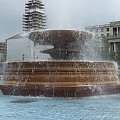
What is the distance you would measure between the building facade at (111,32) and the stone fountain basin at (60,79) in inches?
2356

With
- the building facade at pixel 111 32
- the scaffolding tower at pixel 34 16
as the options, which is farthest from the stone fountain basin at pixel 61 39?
the scaffolding tower at pixel 34 16

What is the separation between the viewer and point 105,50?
59156 mm

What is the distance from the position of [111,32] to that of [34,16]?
26.4 metres

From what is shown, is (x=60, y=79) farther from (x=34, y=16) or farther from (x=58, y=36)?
(x=34, y=16)

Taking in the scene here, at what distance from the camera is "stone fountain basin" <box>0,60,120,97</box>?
1360cm

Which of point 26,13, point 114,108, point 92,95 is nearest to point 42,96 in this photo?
point 92,95

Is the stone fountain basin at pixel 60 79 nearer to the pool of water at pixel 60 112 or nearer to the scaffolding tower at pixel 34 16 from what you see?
the pool of water at pixel 60 112

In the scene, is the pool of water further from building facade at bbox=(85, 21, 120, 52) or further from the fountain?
building facade at bbox=(85, 21, 120, 52)

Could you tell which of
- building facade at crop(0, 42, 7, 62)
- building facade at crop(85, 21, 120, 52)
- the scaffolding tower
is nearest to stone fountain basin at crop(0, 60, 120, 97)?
building facade at crop(85, 21, 120, 52)

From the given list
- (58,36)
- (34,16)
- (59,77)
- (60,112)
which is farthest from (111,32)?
(60,112)

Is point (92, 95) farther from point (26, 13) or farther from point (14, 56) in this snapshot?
point (26, 13)

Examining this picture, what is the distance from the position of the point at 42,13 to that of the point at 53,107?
92.7m

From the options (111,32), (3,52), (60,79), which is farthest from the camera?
(3,52)

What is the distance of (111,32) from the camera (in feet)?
259
